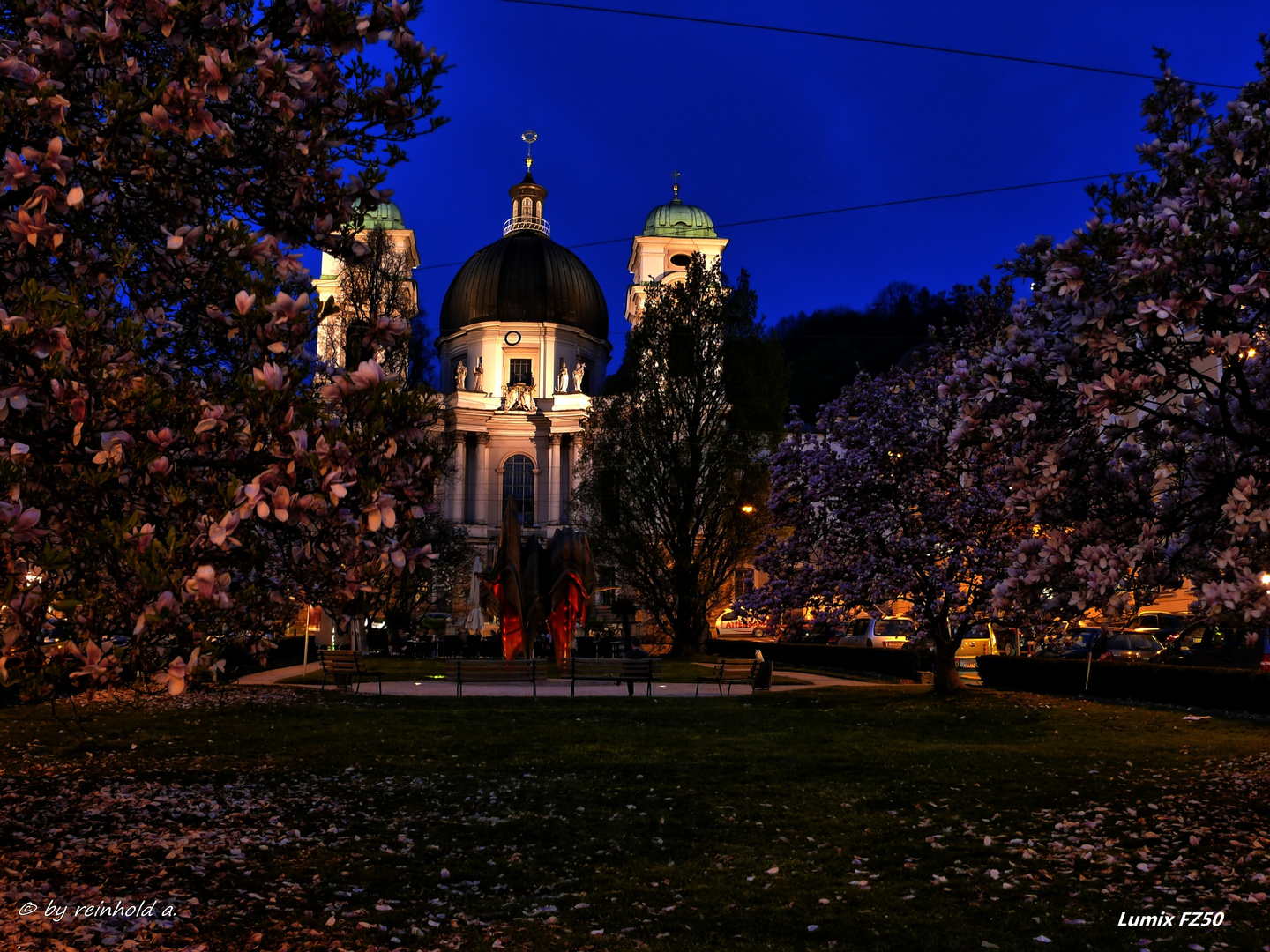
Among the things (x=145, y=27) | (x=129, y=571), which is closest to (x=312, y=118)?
(x=145, y=27)

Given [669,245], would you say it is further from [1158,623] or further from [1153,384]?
[1153,384]

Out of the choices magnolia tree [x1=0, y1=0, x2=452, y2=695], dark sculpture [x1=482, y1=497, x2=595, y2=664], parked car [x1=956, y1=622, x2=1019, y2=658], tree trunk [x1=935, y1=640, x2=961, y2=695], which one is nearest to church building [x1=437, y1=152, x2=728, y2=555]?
parked car [x1=956, y1=622, x2=1019, y2=658]

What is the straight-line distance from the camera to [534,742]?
523 inches

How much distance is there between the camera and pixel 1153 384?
702 centimetres

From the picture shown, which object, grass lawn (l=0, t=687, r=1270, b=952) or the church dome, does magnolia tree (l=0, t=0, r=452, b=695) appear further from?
the church dome

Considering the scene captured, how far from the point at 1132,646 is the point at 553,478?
47204 mm

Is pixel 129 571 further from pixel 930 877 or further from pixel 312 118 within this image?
pixel 930 877

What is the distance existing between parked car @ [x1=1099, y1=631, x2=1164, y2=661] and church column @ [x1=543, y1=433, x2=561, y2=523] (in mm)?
45651

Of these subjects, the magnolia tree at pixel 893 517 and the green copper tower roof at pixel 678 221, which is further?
the green copper tower roof at pixel 678 221

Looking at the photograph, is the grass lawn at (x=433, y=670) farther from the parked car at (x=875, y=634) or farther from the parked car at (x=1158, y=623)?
the parked car at (x=1158, y=623)

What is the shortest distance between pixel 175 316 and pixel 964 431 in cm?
587

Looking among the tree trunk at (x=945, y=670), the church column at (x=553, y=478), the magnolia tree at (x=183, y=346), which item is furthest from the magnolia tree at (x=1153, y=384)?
the church column at (x=553, y=478)

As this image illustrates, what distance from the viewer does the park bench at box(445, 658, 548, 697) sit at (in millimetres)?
20188

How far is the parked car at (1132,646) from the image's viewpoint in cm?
2503
